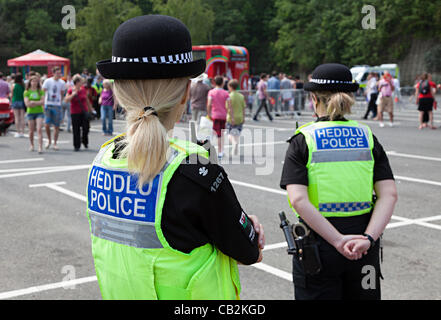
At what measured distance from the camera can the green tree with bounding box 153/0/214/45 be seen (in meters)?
57.3

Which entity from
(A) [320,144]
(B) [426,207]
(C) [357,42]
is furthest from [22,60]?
(C) [357,42]

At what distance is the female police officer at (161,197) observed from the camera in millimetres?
1810

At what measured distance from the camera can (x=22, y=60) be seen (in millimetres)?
29234

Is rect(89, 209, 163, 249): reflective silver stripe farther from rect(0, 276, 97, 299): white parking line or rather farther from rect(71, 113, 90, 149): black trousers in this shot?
rect(71, 113, 90, 149): black trousers

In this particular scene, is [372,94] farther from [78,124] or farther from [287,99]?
[78,124]

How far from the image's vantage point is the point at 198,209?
70.6 inches

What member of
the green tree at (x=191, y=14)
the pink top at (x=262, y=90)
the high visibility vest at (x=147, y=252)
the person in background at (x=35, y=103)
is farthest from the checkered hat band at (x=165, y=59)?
the green tree at (x=191, y=14)

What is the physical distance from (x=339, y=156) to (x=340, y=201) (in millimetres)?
239

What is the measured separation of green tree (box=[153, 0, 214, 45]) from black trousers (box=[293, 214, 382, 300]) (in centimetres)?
5541

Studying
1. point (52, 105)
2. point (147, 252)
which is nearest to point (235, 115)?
point (52, 105)

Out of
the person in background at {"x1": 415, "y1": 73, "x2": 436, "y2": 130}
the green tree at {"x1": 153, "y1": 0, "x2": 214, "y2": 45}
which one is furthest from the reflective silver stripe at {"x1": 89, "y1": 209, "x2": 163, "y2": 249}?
the green tree at {"x1": 153, "y1": 0, "x2": 214, "y2": 45}

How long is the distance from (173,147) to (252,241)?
0.42 meters

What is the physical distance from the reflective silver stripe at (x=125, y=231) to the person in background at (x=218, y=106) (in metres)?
10.6

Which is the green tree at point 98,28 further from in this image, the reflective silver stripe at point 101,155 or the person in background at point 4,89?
the reflective silver stripe at point 101,155
